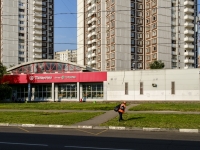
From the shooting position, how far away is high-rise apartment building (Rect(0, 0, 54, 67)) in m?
96.6

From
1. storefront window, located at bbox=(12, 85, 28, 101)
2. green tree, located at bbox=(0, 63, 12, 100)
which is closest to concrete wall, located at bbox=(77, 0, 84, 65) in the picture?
storefront window, located at bbox=(12, 85, 28, 101)

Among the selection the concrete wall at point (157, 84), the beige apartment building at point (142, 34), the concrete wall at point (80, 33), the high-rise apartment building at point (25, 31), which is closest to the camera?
the concrete wall at point (157, 84)

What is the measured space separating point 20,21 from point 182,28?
55.2 m

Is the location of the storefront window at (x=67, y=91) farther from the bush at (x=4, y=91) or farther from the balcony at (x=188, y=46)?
the balcony at (x=188, y=46)

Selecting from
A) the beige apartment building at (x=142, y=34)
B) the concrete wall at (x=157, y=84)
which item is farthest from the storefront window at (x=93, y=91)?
the beige apartment building at (x=142, y=34)

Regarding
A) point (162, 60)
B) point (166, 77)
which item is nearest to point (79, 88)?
point (166, 77)

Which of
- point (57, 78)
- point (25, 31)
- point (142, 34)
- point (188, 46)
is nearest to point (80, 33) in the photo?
point (25, 31)

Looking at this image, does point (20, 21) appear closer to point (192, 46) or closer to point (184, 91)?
point (192, 46)

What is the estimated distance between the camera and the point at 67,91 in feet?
160

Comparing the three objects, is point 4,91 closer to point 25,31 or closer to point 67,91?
point 67,91

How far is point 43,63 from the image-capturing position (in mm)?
49406

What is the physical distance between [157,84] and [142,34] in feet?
164

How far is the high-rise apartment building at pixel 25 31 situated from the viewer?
317ft

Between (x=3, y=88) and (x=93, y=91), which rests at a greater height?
(x=3, y=88)
